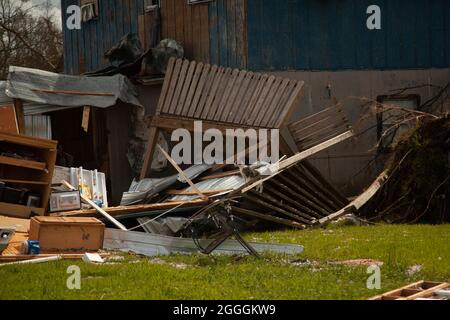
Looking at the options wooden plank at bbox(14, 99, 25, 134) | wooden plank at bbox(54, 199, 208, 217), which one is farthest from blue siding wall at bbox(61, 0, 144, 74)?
wooden plank at bbox(54, 199, 208, 217)

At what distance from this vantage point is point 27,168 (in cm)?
1502

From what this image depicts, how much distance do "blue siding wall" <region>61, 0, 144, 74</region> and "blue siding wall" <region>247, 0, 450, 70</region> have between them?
377 centimetres

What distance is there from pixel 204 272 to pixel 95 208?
16.6ft

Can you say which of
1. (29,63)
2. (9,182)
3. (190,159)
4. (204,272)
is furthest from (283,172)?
(29,63)

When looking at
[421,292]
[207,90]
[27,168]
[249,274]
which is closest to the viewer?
[421,292]

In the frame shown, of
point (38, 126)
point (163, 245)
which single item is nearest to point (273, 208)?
point (163, 245)

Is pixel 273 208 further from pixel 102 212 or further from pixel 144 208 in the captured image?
pixel 102 212

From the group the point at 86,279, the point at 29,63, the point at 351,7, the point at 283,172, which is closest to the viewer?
the point at 86,279

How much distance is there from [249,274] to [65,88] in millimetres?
10144

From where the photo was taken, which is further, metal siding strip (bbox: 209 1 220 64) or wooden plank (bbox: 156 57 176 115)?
metal siding strip (bbox: 209 1 220 64)

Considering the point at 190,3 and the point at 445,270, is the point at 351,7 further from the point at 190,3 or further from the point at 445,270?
the point at 445,270

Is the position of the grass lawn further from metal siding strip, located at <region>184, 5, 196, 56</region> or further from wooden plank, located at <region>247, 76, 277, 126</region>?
metal siding strip, located at <region>184, 5, 196, 56</region>

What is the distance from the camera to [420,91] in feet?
63.7

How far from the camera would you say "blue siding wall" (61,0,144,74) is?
21266 millimetres
